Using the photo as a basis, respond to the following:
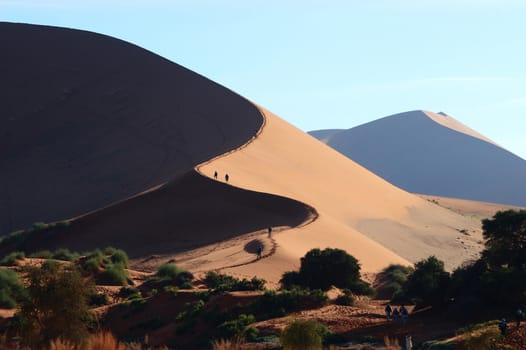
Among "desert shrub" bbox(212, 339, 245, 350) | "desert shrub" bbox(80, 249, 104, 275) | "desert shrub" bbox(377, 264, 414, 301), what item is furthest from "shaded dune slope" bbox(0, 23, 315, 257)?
"desert shrub" bbox(212, 339, 245, 350)

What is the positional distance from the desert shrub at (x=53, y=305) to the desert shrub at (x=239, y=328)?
373 cm

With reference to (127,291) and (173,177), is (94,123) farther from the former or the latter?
(127,291)

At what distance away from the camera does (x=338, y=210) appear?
48688 millimetres

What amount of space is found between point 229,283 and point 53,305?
415 inches

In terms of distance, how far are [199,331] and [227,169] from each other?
28.6 m

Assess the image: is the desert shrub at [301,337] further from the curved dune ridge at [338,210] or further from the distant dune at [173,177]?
the distant dune at [173,177]

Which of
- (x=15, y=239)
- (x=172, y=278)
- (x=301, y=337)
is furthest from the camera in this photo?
(x=15, y=239)

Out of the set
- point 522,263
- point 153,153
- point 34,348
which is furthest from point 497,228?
point 153,153

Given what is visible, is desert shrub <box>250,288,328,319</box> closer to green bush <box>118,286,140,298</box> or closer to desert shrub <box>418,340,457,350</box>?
desert shrub <box>418,340,457,350</box>

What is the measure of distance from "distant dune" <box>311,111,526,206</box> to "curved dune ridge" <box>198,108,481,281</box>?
68.7m

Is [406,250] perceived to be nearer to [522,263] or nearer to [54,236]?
[54,236]

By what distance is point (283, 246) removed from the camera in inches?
1372

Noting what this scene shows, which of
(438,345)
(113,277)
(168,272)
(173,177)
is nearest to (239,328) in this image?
(438,345)

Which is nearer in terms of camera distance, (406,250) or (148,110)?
(406,250)
